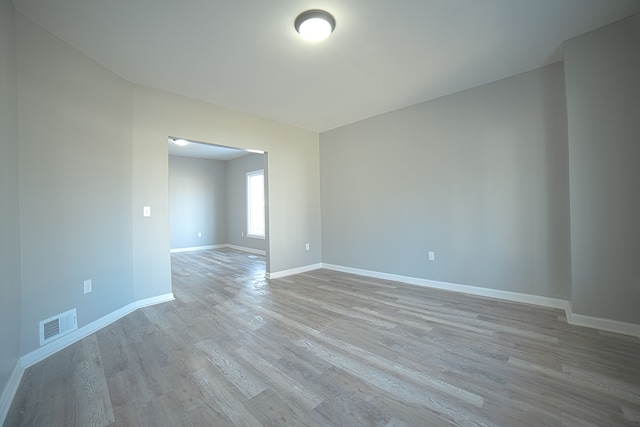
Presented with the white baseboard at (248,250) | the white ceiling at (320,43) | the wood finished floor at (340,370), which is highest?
the white ceiling at (320,43)

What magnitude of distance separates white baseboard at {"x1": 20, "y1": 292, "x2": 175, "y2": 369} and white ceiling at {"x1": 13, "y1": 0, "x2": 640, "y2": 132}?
2.49m

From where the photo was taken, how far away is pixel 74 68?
90.4 inches

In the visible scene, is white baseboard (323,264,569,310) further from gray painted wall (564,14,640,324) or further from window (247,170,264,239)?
window (247,170,264,239)

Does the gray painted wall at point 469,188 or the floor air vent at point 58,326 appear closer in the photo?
the floor air vent at point 58,326

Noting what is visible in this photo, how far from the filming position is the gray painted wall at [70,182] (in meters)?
1.94

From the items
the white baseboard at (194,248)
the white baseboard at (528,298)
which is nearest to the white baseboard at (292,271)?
the white baseboard at (528,298)

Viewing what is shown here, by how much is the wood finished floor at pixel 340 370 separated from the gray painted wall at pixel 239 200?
170 inches

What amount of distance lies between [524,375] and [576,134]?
214cm

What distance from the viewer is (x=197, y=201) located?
740 cm

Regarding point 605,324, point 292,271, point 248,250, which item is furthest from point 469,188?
point 248,250

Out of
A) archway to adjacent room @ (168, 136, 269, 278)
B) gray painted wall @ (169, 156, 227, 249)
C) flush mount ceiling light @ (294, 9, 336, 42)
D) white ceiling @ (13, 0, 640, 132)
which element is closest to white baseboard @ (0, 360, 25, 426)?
white ceiling @ (13, 0, 640, 132)

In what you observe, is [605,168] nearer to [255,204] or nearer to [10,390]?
[10,390]

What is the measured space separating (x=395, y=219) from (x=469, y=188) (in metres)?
1.08

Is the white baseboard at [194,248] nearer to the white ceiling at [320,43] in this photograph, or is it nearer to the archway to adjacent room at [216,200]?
the archway to adjacent room at [216,200]
